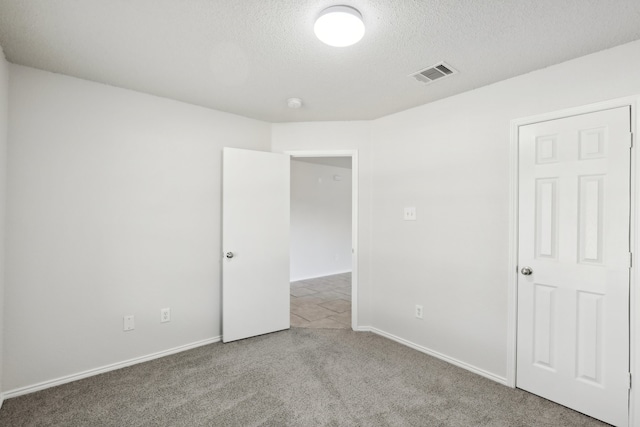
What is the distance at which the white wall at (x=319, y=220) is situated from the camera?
19.8 feet

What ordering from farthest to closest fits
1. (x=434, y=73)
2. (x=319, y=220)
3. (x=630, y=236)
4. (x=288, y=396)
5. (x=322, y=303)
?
(x=319, y=220) < (x=322, y=303) < (x=434, y=73) < (x=288, y=396) < (x=630, y=236)

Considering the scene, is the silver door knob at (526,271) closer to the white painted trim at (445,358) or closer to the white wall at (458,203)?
the white wall at (458,203)

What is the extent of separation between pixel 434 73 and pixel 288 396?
2.51 meters

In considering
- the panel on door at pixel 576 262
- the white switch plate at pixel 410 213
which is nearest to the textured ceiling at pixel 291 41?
the panel on door at pixel 576 262

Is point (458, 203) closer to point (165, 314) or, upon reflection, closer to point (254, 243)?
point (254, 243)

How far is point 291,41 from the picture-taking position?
187cm

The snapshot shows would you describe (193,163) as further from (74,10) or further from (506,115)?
(506,115)

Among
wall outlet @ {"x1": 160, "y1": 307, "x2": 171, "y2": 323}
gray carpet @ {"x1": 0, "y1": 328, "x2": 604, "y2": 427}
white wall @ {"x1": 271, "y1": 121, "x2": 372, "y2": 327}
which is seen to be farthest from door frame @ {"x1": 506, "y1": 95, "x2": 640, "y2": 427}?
wall outlet @ {"x1": 160, "y1": 307, "x2": 171, "y2": 323}

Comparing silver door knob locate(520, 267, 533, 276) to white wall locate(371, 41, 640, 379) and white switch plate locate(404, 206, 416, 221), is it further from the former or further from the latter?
white switch plate locate(404, 206, 416, 221)

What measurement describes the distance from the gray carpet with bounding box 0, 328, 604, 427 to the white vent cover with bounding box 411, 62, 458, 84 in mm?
2279

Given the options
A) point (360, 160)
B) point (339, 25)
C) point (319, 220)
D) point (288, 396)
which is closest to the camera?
point (339, 25)

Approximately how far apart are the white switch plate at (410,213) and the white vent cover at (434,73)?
1146mm

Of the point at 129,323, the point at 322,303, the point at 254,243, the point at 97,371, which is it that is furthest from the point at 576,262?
the point at 97,371

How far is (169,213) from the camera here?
283 cm
